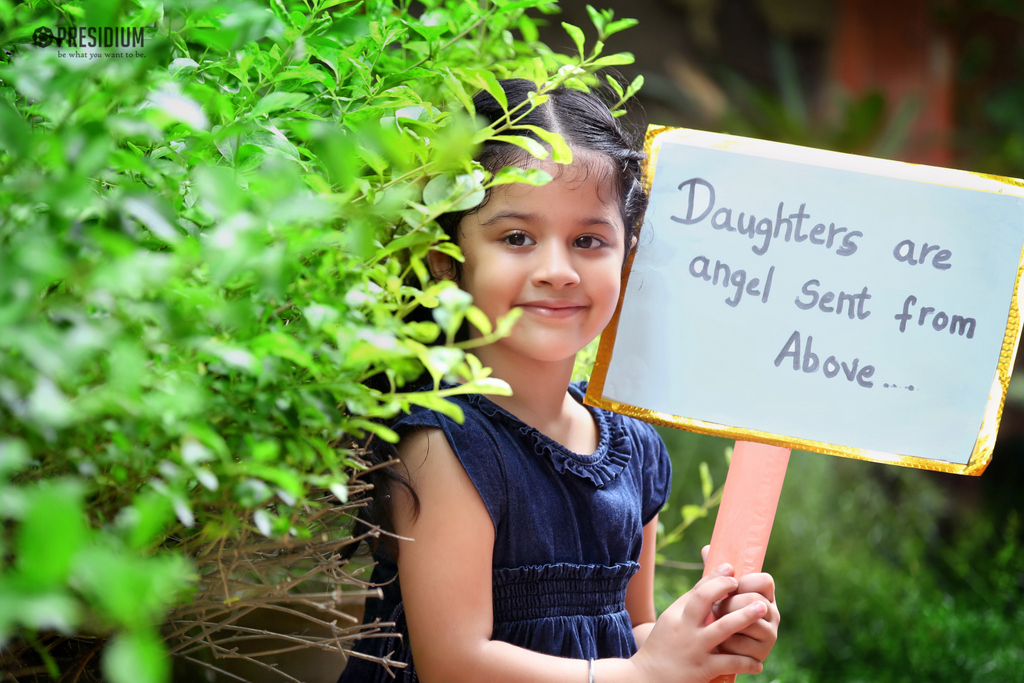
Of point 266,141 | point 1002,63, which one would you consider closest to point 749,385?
point 266,141

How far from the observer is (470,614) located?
625mm

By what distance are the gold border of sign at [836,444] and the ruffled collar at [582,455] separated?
0.06 m

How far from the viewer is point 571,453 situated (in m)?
0.74

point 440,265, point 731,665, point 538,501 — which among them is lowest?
point 731,665

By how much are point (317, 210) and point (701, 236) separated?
0.46 m

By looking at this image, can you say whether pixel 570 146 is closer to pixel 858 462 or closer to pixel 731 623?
pixel 731 623

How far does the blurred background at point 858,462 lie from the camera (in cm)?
144

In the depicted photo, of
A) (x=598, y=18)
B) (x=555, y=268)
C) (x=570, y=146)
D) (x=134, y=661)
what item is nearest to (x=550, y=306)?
(x=555, y=268)

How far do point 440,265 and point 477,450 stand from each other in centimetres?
19

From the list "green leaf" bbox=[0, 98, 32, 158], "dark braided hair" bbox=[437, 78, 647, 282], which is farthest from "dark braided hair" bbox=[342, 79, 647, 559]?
"green leaf" bbox=[0, 98, 32, 158]

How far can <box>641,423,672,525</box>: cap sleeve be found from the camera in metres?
0.85

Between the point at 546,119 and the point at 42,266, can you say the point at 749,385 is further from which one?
the point at 42,266

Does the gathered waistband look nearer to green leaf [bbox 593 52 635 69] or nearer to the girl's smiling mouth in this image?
the girl's smiling mouth

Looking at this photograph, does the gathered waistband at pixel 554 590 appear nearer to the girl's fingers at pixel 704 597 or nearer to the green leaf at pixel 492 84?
the girl's fingers at pixel 704 597
